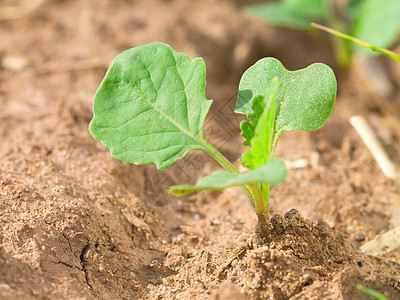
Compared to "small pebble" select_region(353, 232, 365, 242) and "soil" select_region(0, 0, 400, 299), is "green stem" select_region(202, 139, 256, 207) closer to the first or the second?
"soil" select_region(0, 0, 400, 299)

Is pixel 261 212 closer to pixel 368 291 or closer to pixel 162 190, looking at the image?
pixel 368 291

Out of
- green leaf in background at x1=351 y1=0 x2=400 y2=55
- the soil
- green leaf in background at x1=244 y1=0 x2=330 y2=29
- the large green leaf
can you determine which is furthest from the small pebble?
green leaf in background at x1=244 y1=0 x2=330 y2=29

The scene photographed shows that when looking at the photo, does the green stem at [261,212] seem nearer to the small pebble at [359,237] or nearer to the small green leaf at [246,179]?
the small green leaf at [246,179]

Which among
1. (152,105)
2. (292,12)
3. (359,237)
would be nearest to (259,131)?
(152,105)

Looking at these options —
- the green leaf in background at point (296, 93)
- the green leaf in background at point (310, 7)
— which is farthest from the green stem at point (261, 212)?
the green leaf in background at point (310, 7)

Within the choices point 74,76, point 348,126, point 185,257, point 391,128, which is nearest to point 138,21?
point 74,76

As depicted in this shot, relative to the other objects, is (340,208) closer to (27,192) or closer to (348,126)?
(348,126)
